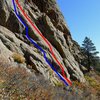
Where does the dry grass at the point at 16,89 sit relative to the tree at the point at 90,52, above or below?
below

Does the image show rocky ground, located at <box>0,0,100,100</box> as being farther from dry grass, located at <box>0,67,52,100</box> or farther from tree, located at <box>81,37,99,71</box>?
tree, located at <box>81,37,99,71</box>

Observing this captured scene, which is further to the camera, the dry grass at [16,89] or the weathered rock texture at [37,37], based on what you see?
the weathered rock texture at [37,37]

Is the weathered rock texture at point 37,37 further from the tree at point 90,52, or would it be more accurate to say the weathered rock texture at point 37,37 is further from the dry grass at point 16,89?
the tree at point 90,52

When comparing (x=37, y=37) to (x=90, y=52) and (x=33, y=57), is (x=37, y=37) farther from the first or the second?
(x=90, y=52)

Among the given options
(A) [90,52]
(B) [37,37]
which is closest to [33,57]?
(B) [37,37]

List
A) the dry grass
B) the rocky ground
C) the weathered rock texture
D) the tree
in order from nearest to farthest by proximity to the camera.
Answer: the dry grass, the rocky ground, the weathered rock texture, the tree

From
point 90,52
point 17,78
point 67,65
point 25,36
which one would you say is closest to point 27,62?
point 25,36

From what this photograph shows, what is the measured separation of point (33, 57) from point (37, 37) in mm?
3779

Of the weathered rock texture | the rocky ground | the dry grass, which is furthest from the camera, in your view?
the weathered rock texture

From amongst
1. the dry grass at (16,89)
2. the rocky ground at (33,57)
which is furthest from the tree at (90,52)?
the dry grass at (16,89)

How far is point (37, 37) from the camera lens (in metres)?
23.1

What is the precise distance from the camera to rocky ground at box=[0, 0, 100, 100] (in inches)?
339

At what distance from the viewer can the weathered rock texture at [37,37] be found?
61.2 ft

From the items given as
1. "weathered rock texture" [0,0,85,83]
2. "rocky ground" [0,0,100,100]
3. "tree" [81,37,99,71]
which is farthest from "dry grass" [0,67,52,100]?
"tree" [81,37,99,71]
